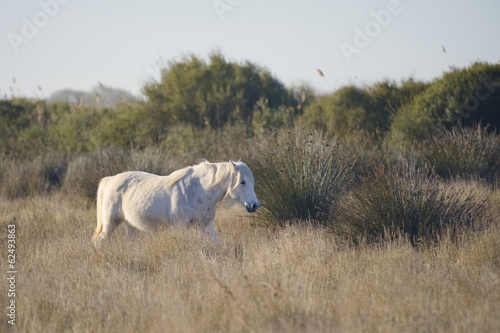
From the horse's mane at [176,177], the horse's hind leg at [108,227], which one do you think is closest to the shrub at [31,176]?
the horse's hind leg at [108,227]

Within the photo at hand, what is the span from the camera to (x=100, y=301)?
6.62 meters

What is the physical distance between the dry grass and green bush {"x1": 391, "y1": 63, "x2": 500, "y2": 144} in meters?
9.02

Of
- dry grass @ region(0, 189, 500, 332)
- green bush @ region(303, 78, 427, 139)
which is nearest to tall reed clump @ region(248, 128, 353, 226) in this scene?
dry grass @ region(0, 189, 500, 332)

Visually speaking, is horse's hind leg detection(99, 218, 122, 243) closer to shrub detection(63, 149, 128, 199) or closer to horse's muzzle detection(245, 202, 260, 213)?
horse's muzzle detection(245, 202, 260, 213)

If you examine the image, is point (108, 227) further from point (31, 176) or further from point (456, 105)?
point (456, 105)

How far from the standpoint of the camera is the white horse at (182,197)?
927 centimetres

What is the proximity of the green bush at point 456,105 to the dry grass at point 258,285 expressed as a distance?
9016mm

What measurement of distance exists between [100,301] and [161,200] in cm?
305

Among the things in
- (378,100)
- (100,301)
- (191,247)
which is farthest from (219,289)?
(378,100)

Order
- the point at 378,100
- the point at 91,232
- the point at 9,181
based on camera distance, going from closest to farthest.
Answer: the point at 91,232, the point at 9,181, the point at 378,100

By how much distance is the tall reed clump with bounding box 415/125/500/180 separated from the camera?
13570mm

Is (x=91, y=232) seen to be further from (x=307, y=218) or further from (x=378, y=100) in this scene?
(x=378, y=100)

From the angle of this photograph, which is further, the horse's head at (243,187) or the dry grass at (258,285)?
the horse's head at (243,187)

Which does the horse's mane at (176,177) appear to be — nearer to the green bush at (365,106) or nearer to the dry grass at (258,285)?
the dry grass at (258,285)
